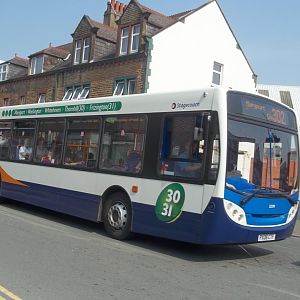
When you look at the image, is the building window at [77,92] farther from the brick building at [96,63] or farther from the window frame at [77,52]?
the window frame at [77,52]

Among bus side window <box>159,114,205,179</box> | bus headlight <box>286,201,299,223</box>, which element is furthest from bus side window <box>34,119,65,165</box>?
bus headlight <box>286,201,299,223</box>

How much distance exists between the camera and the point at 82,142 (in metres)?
10.6

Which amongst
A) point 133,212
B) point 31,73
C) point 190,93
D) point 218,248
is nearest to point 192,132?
point 190,93

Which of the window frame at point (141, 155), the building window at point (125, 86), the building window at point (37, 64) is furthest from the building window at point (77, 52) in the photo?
the window frame at point (141, 155)

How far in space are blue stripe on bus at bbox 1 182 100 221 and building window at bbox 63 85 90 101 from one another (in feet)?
49.5

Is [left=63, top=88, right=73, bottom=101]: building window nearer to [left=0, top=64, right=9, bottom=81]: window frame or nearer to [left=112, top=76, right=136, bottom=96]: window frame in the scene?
[left=112, top=76, right=136, bottom=96]: window frame

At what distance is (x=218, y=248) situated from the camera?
9547 millimetres

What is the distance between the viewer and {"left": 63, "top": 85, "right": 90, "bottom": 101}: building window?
2785 centimetres

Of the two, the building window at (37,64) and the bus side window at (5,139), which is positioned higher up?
the building window at (37,64)

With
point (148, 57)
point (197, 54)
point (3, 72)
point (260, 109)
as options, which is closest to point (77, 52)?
point (148, 57)

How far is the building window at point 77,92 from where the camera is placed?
27.9m

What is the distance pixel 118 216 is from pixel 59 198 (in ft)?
7.20

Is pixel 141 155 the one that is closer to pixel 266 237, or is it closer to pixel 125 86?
pixel 266 237

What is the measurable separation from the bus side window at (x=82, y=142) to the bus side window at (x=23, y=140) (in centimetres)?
179
